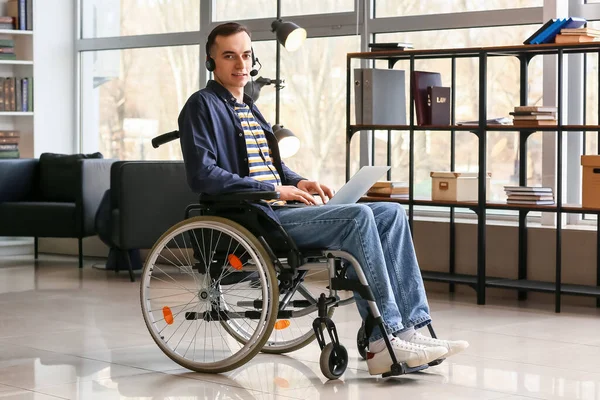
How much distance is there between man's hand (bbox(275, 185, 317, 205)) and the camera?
11.3 ft

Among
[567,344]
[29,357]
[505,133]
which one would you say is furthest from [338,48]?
[29,357]

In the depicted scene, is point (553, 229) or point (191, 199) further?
point (191, 199)

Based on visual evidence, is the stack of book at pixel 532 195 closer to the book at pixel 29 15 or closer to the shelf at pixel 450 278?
the shelf at pixel 450 278

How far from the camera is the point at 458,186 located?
551 cm

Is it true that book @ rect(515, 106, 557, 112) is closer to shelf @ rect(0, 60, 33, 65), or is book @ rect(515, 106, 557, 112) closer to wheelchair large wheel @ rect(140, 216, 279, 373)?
wheelchair large wheel @ rect(140, 216, 279, 373)

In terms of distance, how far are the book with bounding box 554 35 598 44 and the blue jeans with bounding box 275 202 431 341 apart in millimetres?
2072

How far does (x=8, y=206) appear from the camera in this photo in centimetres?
724

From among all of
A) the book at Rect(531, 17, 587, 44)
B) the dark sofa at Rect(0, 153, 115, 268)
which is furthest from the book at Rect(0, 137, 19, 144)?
the book at Rect(531, 17, 587, 44)

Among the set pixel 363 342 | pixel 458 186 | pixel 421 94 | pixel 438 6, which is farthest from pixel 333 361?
pixel 438 6

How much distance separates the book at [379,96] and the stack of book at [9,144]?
3461 millimetres

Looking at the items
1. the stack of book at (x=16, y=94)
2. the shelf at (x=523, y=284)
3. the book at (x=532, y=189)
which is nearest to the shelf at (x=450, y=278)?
the shelf at (x=523, y=284)

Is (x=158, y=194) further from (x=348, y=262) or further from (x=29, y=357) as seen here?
(x=348, y=262)

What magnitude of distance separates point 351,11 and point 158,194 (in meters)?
1.75

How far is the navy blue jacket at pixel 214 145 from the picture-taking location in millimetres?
3395
